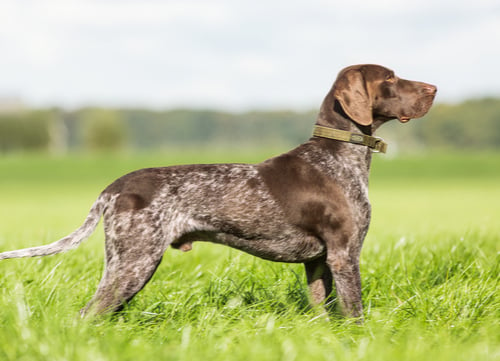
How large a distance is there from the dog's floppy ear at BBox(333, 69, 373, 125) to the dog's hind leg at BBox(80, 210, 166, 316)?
159cm

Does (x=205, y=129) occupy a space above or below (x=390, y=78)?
below

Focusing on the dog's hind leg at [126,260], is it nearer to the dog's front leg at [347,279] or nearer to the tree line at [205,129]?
the dog's front leg at [347,279]

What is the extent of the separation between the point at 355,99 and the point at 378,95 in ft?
0.71

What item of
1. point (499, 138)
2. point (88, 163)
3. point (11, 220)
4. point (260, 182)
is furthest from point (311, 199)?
point (499, 138)

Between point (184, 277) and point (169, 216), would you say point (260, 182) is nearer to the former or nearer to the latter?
point (169, 216)

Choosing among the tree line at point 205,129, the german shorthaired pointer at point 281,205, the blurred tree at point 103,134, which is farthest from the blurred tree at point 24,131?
the german shorthaired pointer at point 281,205

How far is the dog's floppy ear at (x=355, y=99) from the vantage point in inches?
149

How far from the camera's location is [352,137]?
392cm

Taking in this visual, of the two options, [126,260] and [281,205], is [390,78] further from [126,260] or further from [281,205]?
[126,260]

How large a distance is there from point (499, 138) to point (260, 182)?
82.1 metres

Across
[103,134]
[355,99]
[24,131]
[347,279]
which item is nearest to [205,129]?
[103,134]

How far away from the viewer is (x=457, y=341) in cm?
317

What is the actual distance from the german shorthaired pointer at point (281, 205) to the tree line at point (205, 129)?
200 ft

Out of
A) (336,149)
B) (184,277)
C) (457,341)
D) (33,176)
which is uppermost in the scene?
(336,149)
